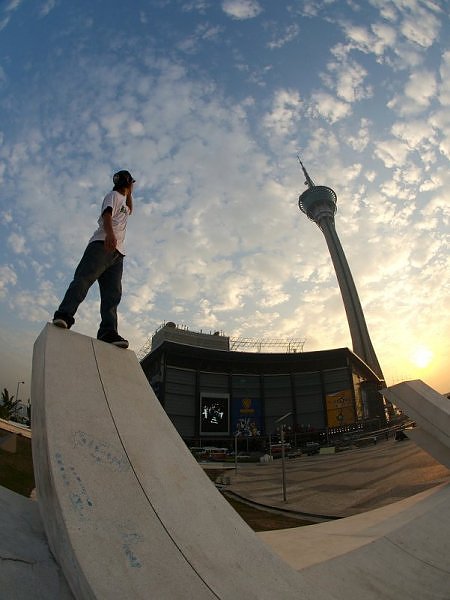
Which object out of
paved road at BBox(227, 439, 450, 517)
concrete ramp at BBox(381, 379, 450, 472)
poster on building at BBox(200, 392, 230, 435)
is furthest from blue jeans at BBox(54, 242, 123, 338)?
poster on building at BBox(200, 392, 230, 435)

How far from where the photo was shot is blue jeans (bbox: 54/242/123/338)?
272 cm

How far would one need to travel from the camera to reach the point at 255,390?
61156mm

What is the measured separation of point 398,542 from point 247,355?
58655mm

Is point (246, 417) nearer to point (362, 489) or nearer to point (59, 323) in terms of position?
point (362, 489)

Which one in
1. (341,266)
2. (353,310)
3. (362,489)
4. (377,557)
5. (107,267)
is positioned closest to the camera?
(377,557)

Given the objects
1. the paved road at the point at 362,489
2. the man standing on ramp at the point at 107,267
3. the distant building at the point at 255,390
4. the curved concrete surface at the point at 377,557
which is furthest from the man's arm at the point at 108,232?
the distant building at the point at 255,390

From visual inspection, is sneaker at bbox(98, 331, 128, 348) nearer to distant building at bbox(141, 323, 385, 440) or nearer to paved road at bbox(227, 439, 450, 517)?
paved road at bbox(227, 439, 450, 517)

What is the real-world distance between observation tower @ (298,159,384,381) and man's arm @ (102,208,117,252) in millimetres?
80680

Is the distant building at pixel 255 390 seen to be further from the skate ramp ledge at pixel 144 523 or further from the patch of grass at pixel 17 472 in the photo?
the skate ramp ledge at pixel 144 523

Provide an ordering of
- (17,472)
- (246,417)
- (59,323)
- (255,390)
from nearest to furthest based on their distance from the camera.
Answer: (59,323) → (17,472) → (246,417) → (255,390)

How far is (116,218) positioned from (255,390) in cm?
6103

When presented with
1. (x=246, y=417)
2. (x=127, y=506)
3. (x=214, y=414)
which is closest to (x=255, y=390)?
(x=246, y=417)

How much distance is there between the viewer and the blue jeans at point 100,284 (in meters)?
2.72

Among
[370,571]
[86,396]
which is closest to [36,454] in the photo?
[86,396]
